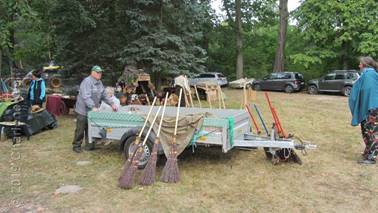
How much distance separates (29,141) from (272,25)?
25997 millimetres

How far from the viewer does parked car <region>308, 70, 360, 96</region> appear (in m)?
19.9

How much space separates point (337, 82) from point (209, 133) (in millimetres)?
16820

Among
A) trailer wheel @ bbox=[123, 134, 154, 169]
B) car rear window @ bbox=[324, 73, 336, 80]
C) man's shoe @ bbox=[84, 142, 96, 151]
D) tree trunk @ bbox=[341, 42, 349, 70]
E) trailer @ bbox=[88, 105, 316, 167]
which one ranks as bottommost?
man's shoe @ bbox=[84, 142, 96, 151]

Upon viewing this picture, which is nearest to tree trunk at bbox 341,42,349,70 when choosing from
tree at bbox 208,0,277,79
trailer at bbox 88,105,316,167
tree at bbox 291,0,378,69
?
tree at bbox 291,0,378,69

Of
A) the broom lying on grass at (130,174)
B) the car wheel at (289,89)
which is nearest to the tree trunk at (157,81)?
the broom lying on grass at (130,174)

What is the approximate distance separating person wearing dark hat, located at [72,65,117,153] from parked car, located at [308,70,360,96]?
16.0 meters

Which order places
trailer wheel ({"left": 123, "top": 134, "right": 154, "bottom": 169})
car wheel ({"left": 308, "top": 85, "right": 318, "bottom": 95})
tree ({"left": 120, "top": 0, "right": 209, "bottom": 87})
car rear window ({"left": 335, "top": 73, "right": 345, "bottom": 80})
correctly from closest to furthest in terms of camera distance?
trailer wheel ({"left": 123, "top": 134, "right": 154, "bottom": 169}), tree ({"left": 120, "top": 0, "right": 209, "bottom": 87}), car rear window ({"left": 335, "top": 73, "right": 345, "bottom": 80}), car wheel ({"left": 308, "top": 85, "right": 318, "bottom": 95})

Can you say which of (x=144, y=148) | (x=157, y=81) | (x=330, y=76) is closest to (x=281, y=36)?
(x=330, y=76)

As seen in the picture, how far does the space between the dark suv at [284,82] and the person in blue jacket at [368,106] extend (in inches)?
663

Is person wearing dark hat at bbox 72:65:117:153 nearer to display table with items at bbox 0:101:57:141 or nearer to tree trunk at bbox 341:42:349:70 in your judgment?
display table with items at bbox 0:101:57:141

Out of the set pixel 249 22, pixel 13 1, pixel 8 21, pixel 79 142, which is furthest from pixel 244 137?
pixel 249 22

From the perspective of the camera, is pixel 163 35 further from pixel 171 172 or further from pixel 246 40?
pixel 246 40

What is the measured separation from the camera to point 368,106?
6.08 m

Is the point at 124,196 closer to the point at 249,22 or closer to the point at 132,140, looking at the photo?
the point at 132,140
